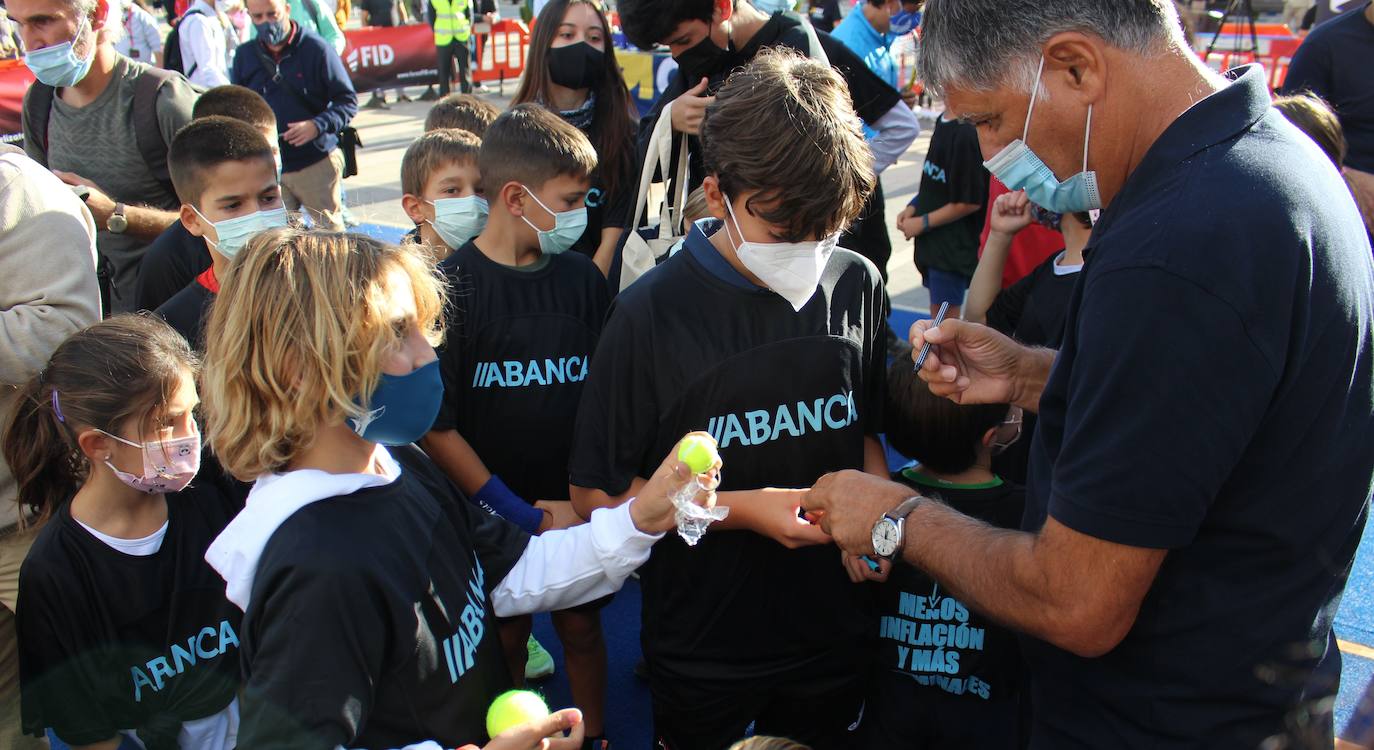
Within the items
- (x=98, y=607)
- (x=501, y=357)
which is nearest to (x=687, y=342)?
(x=501, y=357)

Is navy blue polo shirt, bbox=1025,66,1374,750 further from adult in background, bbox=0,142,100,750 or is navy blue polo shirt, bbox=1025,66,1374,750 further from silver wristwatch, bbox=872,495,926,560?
adult in background, bbox=0,142,100,750

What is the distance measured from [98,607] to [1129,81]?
2399 millimetres

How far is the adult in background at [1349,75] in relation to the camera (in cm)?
444

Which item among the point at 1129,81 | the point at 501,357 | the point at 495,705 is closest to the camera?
the point at 1129,81

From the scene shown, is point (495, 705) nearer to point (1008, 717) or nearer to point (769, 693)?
point (769, 693)

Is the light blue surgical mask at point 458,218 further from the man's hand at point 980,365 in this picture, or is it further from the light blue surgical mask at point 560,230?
the man's hand at point 980,365

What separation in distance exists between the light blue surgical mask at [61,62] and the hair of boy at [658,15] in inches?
88.3

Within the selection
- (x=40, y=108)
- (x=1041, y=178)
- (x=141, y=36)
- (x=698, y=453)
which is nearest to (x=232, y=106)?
(x=40, y=108)

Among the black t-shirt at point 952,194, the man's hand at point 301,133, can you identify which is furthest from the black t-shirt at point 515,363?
the man's hand at point 301,133

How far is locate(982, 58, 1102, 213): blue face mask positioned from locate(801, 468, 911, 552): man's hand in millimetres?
641

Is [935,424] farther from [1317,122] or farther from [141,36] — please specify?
[141,36]

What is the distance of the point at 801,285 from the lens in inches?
91.0

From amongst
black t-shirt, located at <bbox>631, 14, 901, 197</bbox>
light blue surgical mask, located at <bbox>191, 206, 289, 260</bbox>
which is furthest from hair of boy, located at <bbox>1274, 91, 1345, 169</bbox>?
light blue surgical mask, located at <bbox>191, 206, 289, 260</bbox>

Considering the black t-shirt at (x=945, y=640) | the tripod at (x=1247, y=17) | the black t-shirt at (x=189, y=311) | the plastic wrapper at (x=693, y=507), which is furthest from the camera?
the tripod at (x=1247, y=17)
